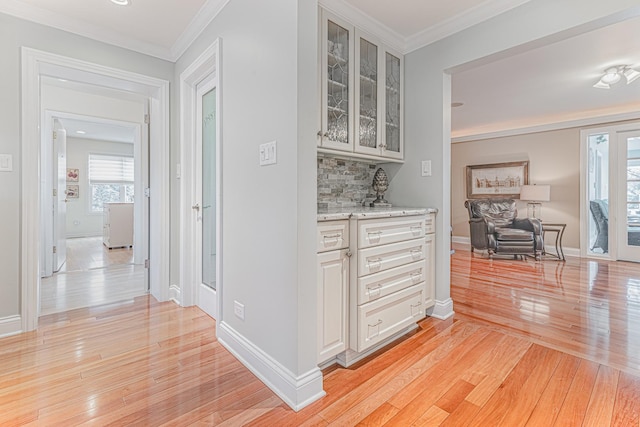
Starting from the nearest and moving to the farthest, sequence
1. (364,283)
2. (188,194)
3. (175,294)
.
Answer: (364,283), (188,194), (175,294)

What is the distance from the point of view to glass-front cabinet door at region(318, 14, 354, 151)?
6.98 feet

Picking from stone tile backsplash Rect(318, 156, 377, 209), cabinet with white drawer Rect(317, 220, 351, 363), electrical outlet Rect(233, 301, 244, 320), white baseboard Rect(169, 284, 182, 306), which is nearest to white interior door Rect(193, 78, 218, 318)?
white baseboard Rect(169, 284, 182, 306)

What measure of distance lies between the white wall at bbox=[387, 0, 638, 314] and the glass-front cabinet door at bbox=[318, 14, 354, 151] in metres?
0.70

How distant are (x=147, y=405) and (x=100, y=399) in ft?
0.83

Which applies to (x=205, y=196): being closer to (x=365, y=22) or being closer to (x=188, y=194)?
(x=188, y=194)

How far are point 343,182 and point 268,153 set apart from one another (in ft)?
3.70

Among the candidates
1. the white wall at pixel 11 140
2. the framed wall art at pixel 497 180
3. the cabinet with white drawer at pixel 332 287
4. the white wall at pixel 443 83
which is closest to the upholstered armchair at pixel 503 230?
the framed wall art at pixel 497 180

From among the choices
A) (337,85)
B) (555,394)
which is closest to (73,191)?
(337,85)

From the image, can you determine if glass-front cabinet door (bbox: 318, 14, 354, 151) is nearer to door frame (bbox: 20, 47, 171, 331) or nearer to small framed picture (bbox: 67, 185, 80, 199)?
door frame (bbox: 20, 47, 171, 331)

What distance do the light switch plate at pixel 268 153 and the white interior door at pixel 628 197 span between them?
592 centimetres

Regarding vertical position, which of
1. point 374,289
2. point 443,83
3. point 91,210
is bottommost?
point 374,289

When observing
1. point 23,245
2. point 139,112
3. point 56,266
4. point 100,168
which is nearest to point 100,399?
point 23,245

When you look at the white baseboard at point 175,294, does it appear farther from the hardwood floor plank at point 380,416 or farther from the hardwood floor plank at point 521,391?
the hardwood floor plank at point 521,391

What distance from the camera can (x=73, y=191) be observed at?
786 cm
